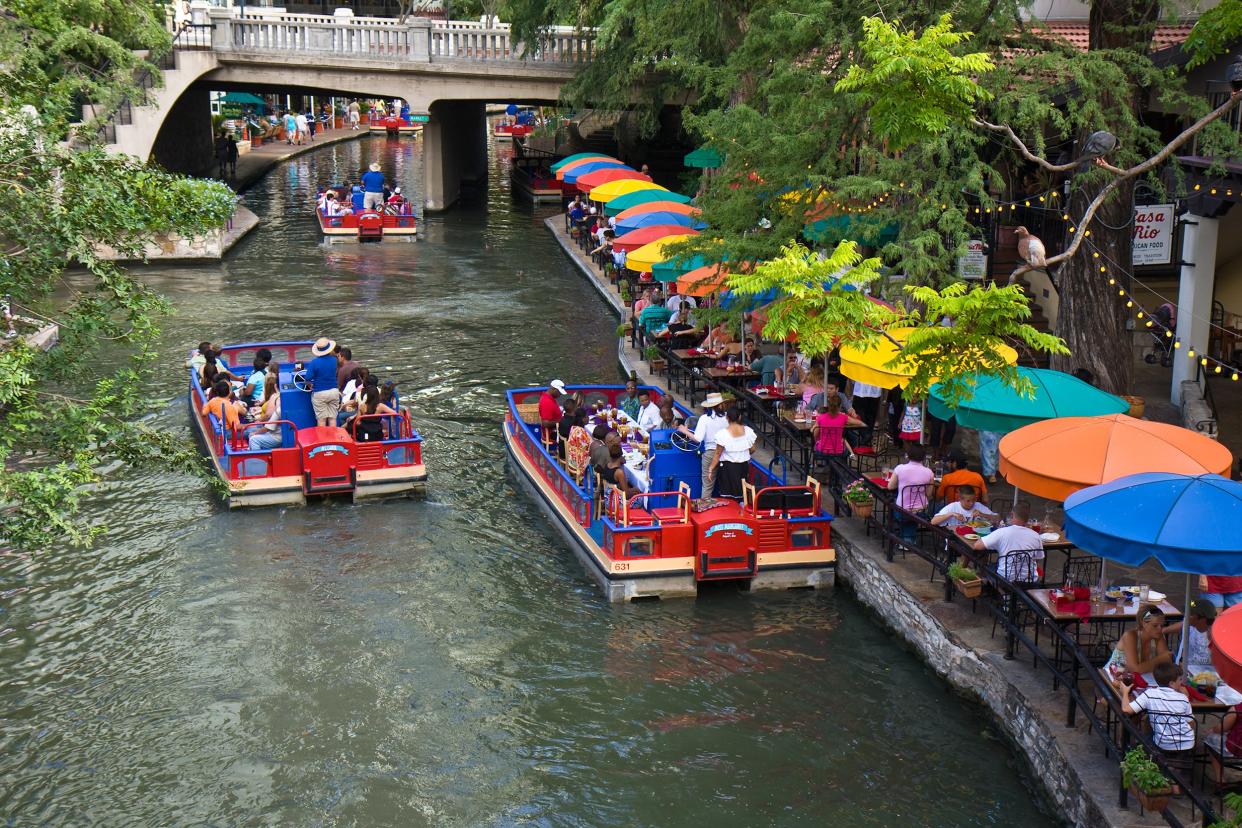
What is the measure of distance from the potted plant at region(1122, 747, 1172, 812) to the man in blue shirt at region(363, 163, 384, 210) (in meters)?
37.5

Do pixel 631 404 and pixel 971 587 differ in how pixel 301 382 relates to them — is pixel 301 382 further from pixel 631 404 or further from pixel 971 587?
pixel 971 587

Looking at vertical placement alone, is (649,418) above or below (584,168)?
below

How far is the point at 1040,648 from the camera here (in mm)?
13430

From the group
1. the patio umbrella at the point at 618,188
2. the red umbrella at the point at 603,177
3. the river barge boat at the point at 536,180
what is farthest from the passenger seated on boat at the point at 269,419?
the river barge boat at the point at 536,180

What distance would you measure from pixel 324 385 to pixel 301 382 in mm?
849

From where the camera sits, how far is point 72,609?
16625mm

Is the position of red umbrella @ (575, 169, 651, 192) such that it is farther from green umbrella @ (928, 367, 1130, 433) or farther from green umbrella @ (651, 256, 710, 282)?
green umbrella @ (928, 367, 1130, 433)

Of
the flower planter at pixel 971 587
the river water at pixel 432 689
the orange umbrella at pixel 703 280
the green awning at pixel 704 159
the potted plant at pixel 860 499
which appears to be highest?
the green awning at pixel 704 159

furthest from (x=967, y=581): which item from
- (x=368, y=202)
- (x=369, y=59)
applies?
(x=369, y=59)

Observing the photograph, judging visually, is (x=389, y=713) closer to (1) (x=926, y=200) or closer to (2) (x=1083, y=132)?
(1) (x=926, y=200)

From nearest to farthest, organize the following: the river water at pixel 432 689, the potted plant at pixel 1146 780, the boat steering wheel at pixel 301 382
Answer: the potted plant at pixel 1146 780 < the river water at pixel 432 689 < the boat steering wheel at pixel 301 382

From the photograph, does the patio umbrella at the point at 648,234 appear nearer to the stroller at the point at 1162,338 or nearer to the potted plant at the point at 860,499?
the stroller at the point at 1162,338

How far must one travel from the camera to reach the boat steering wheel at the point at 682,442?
740 inches

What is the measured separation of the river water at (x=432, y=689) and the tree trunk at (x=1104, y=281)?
679 centimetres
